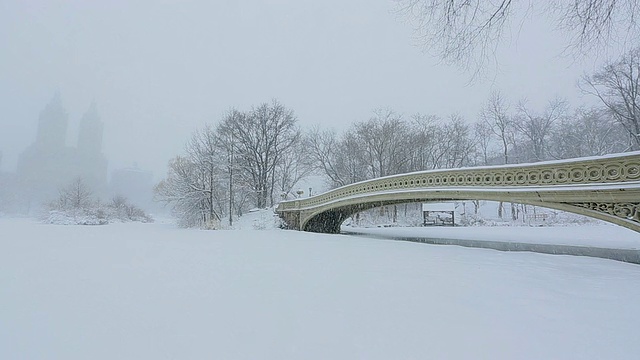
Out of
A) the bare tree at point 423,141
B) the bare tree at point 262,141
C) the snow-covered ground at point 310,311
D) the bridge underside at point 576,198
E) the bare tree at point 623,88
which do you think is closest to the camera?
the snow-covered ground at point 310,311

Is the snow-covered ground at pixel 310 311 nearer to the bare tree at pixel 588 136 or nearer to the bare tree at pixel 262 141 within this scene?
the bare tree at pixel 262 141

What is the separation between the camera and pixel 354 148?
32875mm

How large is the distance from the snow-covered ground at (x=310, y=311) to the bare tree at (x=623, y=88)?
23112mm

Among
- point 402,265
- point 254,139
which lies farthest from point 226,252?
point 254,139

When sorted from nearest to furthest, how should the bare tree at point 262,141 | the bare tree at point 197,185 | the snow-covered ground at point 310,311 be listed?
the snow-covered ground at point 310,311 → the bare tree at point 197,185 → the bare tree at point 262,141

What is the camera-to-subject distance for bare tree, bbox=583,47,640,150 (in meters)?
20.3

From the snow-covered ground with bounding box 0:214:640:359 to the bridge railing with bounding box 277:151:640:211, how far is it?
120 inches

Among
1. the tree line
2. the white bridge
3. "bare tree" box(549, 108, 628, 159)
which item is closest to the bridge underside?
the white bridge

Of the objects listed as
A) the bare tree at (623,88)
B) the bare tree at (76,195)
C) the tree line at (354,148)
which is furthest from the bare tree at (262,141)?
Result: the bare tree at (623,88)

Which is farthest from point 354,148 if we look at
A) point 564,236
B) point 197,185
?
point 564,236

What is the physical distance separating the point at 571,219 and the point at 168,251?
2436 centimetres

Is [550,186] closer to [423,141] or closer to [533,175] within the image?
[533,175]

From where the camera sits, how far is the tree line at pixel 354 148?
2575cm

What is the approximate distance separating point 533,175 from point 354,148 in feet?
81.0
